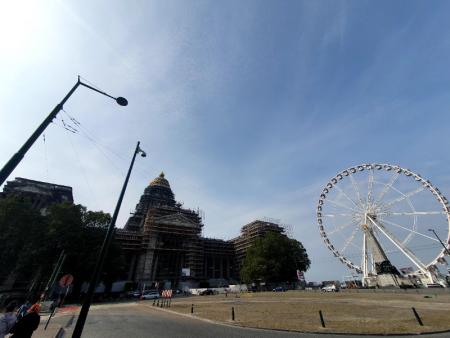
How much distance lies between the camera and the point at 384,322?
13711 mm

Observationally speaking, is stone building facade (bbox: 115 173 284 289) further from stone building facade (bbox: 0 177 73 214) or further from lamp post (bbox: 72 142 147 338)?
lamp post (bbox: 72 142 147 338)

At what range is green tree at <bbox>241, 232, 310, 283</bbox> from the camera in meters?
65.0

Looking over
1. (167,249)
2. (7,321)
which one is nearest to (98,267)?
(7,321)

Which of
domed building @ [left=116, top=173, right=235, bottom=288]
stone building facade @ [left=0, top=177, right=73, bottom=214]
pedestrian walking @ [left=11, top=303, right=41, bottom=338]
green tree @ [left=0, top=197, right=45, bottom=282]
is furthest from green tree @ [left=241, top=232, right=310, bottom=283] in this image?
pedestrian walking @ [left=11, top=303, right=41, bottom=338]

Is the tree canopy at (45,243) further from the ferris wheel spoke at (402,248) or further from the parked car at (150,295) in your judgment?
the ferris wheel spoke at (402,248)

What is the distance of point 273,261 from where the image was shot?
214 ft

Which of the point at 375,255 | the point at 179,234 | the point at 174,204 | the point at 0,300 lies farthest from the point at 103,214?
the point at 375,255

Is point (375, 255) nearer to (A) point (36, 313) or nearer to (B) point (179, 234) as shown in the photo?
(B) point (179, 234)

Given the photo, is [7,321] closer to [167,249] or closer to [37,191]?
[37,191]

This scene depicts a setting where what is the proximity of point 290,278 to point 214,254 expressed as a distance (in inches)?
1234

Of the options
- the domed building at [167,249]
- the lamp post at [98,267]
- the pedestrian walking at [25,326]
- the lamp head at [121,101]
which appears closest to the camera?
the lamp post at [98,267]

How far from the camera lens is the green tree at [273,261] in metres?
65.0

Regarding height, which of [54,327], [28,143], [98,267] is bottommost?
[54,327]

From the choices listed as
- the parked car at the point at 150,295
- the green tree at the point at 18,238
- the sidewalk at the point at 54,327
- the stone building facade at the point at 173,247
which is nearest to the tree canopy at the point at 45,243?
the green tree at the point at 18,238
